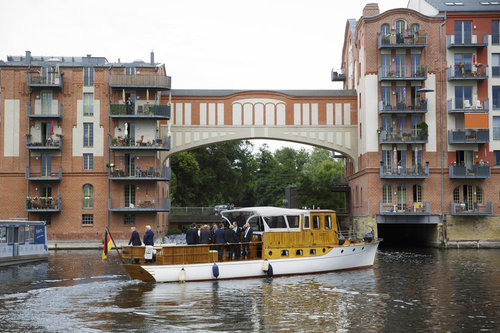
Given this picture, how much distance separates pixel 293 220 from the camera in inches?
1249

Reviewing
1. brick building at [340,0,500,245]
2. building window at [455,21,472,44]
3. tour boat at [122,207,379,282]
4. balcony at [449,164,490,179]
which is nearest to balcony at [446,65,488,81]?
brick building at [340,0,500,245]

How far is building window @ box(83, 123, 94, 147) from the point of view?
5499 cm

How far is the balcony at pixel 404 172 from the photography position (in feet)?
175

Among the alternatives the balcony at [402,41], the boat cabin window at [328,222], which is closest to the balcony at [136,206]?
the balcony at [402,41]

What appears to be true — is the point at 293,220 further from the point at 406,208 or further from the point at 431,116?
the point at 431,116

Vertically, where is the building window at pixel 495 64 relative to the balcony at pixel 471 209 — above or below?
above

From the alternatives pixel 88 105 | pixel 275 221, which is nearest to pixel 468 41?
pixel 275 221

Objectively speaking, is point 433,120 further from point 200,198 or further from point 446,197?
point 200,198

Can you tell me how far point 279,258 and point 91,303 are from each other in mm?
11147

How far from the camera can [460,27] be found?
2168 inches

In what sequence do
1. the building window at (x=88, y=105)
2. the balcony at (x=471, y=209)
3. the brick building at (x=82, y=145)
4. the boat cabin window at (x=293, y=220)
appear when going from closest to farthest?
the boat cabin window at (x=293, y=220), the balcony at (x=471, y=209), the brick building at (x=82, y=145), the building window at (x=88, y=105)

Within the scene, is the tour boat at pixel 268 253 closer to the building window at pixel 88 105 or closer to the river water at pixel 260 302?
the river water at pixel 260 302

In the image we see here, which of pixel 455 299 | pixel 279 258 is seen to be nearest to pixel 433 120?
pixel 279 258

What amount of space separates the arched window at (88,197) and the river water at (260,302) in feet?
68.0
